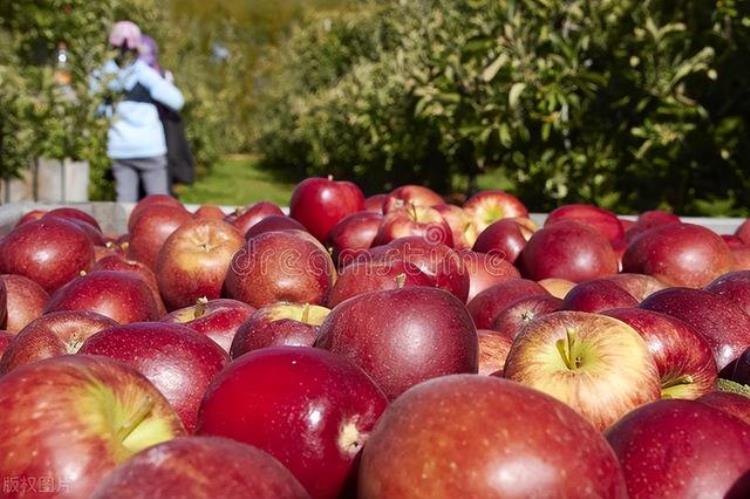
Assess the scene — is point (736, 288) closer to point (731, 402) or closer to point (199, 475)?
point (731, 402)

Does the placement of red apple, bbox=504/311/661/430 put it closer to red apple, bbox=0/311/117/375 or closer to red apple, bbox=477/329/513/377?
red apple, bbox=477/329/513/377

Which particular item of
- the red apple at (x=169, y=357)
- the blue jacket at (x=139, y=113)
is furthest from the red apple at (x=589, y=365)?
the blue jacket at (x=139, y=113)

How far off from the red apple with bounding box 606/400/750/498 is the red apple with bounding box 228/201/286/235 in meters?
2.32

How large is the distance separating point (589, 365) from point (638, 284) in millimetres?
1053

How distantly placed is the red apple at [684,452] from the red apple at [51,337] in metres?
1.00

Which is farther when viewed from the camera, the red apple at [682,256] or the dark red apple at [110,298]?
the red apple at [682,256]

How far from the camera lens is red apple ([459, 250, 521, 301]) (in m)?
2.68

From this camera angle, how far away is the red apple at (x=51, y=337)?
164 cm

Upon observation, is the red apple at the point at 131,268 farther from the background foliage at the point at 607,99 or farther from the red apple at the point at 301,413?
the background foliage at the point at 607,99

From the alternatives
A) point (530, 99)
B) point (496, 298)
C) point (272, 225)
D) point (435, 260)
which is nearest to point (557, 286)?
point (496, 298)

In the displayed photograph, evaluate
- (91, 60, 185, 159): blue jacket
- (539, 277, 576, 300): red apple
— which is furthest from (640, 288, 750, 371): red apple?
(91, 60, 185, 159): blue jacket

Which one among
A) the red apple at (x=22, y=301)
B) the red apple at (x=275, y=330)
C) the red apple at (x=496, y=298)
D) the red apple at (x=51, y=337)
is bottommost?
the red apple at (x=22, y=301)

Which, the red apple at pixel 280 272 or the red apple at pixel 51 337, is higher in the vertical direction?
the red apple at pixel 51 337

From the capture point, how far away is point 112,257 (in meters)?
2.81
